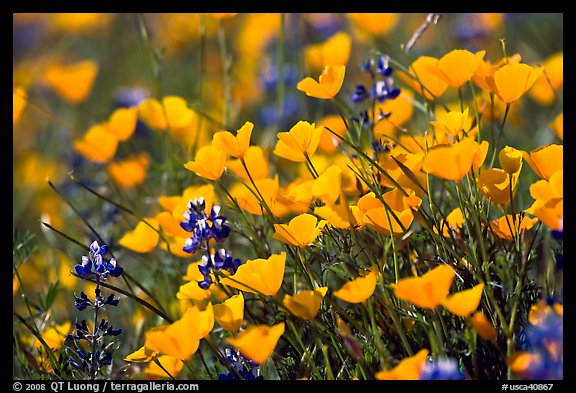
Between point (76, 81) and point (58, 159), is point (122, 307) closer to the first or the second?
point (76, 81)

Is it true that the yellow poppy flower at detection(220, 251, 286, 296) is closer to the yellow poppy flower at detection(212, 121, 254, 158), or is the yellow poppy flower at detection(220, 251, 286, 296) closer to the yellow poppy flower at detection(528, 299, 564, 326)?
the yellow poppy flower at detection(212, 121, 254, 158)

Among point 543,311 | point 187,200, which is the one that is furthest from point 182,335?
point 543,311

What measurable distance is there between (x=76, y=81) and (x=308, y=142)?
5.21ft

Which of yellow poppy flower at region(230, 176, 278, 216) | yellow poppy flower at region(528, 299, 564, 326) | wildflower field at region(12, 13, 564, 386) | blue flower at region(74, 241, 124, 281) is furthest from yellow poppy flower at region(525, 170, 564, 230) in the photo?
blue flower at region(74, 241, 124, 281)

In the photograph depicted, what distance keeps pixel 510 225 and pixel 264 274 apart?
46 centimetres

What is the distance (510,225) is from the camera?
140cm

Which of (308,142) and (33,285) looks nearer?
(308,142)

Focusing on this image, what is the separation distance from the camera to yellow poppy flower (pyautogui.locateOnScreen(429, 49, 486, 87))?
4.73 ft

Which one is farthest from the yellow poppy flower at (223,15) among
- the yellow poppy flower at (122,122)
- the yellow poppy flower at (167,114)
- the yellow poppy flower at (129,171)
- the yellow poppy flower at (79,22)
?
the yellow poppy flower at (79,22)

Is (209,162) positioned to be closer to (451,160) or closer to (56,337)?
(451,160)

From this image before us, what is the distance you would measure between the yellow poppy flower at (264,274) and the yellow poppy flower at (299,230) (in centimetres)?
5

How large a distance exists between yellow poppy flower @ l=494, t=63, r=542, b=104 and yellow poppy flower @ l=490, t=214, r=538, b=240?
227mm
